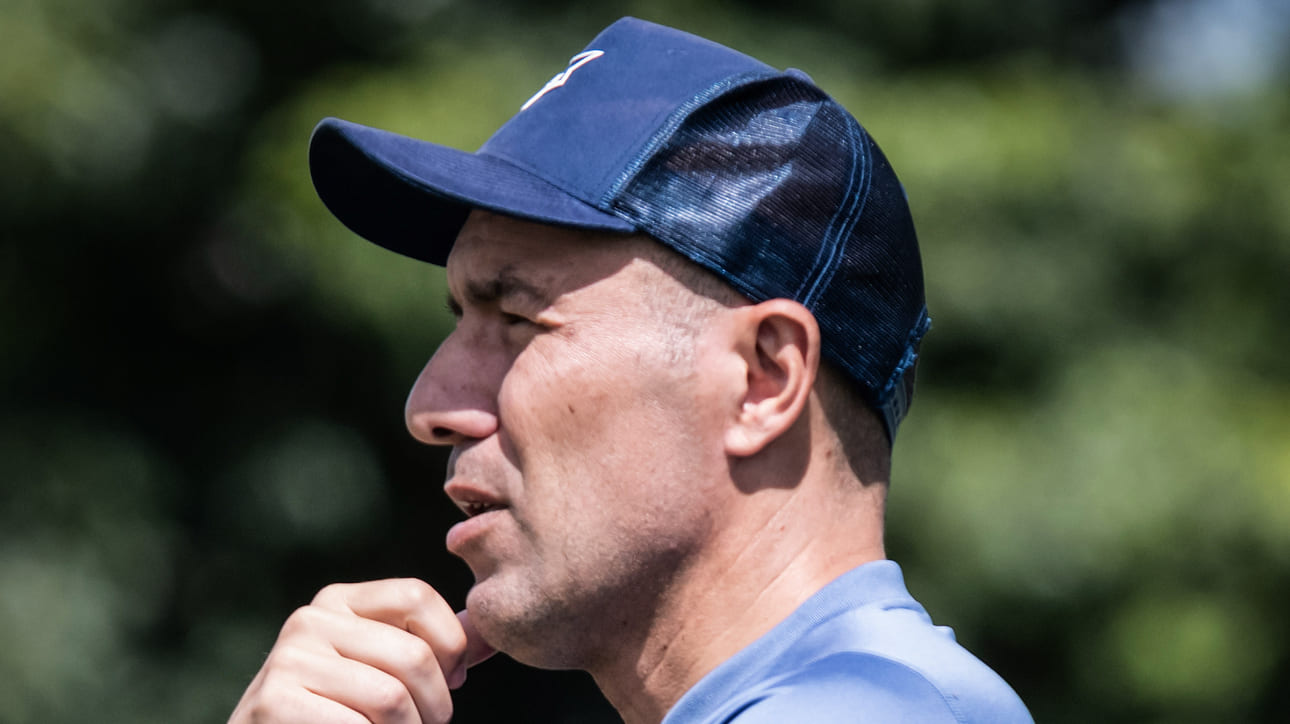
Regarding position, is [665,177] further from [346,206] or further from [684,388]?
[346,206]

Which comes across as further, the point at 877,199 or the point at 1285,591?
the point at 1285,591

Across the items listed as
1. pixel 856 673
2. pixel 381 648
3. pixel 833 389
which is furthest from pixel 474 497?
pixel 856 673

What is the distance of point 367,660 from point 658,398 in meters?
0.56

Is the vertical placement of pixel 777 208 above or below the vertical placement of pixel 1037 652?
above

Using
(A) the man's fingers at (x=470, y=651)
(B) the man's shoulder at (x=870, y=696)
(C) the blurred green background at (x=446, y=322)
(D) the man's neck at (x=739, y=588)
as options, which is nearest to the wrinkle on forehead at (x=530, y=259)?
(D) the man's neck at (x=739, y=588)

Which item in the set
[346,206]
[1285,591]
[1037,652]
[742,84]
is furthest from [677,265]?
[1285,591]

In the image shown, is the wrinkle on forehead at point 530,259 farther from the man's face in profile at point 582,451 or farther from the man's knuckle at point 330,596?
the man's knuckle at point 330,596

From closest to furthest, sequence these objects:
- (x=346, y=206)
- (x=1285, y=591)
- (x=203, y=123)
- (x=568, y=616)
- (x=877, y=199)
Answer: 1. (x=568, y=616)
2. (x=877, y=199)
3. (x=346, y=206)
4. (x=1285, y=591)
5. (x=203, y=123)

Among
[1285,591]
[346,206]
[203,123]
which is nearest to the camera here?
[346,206]

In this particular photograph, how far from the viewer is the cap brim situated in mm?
1913

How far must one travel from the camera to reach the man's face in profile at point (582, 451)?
189 cm

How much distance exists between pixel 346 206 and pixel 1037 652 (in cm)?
414

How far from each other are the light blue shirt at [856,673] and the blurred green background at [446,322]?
3.54 meters

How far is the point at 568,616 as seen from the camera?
6.25 ft
